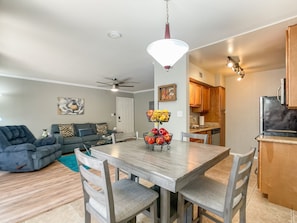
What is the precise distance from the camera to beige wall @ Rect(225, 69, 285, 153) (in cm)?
404

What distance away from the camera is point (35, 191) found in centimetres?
245

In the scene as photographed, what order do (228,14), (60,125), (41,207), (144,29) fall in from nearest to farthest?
(228,14) < (41,207) < (144,29) < (60,125)

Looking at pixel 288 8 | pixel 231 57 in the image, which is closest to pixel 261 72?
pixel 231 57

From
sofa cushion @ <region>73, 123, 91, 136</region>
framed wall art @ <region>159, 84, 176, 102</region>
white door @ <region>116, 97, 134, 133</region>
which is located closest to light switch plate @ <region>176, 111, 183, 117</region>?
framed wall art @ <region>159, 84, 176, 102</region>

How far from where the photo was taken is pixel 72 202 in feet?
6.97

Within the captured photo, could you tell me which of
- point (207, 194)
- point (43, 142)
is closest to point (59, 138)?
point (43, 142)

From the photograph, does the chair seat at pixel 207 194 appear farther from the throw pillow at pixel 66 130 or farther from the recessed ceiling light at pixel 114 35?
the throw pillow at pixel 66 130

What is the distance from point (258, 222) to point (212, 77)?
3.56 meters

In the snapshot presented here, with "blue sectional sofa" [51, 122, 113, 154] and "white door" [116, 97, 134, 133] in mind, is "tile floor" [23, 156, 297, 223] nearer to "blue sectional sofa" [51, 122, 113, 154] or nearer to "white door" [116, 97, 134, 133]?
"blue sectional sofa" [51, 122, 113, 154]

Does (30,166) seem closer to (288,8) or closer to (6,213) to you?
(6,213)

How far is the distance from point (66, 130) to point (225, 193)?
17.1ft

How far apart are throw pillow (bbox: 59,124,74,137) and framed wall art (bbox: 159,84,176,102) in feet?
12.0

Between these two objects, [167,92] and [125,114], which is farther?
[125,114]

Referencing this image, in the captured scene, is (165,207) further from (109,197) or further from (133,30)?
(133,30)
